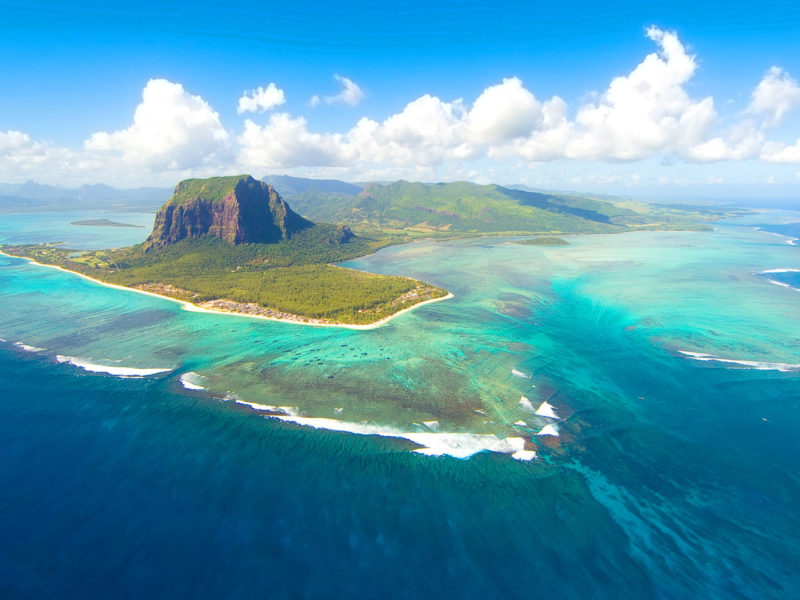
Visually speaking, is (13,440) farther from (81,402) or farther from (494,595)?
(494,595)

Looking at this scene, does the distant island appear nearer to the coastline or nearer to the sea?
the coastline

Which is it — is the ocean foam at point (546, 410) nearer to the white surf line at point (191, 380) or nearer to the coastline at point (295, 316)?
the coastline at point (295, 316)

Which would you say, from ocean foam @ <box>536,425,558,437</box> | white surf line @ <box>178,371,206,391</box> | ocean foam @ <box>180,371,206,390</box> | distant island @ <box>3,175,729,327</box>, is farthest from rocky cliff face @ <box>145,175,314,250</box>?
ocean foam @ <box>536,425,558,437</box>

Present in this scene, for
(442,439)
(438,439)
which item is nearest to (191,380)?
(438,439)

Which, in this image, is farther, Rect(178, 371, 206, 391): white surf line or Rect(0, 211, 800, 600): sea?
Rect(178, 371, 206, 391): white surf line

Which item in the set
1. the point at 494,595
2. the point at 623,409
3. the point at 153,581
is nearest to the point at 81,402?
the point at 153,581

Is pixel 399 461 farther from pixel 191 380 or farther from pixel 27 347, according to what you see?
pixel 27 347
